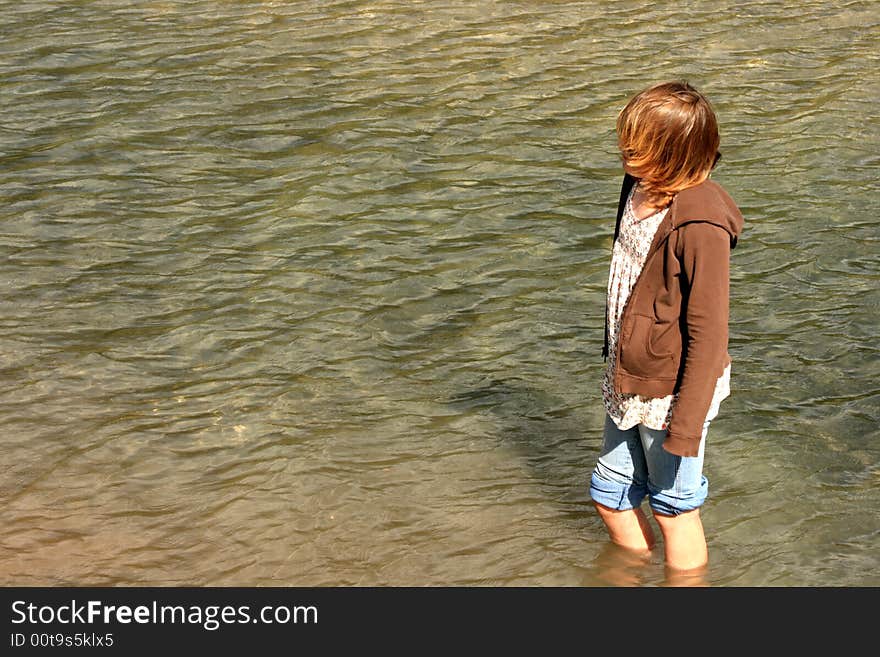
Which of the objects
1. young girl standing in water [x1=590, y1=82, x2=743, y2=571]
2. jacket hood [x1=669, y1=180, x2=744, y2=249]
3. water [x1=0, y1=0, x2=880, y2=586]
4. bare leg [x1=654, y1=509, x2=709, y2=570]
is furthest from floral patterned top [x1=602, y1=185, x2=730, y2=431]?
water [x1=0, y1=0, x2=880, y2=586]

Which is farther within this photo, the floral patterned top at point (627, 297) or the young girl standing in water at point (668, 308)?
the floral patterned top at point (627, 297)

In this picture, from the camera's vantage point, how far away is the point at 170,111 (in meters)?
10.1

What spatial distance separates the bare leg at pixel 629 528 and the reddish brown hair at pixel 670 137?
4.78ft

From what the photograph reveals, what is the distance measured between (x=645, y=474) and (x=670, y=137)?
137cm

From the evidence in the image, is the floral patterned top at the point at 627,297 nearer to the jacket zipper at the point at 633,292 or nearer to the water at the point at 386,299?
the jacket zipper at the point at 633,292

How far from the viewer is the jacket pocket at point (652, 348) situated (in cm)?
401

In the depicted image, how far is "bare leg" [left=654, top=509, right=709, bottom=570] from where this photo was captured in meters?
4.43

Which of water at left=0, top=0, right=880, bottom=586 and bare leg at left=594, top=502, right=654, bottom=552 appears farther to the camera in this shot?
water at left=0, top=0, right=880, bottom=586

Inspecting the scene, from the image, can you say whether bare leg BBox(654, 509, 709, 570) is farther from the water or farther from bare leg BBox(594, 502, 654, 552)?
the water

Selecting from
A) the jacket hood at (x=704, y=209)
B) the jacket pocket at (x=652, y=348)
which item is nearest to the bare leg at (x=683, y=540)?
the jacket pocket at (x=652, y=348)

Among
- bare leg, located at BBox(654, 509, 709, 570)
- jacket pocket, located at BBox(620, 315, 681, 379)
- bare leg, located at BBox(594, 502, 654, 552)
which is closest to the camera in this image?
jacket pocket, located at BBox(620, 315, 681, 379)

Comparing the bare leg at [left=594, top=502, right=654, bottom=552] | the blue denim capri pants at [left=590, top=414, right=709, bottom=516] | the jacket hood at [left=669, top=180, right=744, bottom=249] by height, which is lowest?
the bare leg at [left=594, top=502, right=654, bottom=552]

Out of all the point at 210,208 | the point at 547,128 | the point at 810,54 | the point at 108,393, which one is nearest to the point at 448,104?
the point at 547,128
